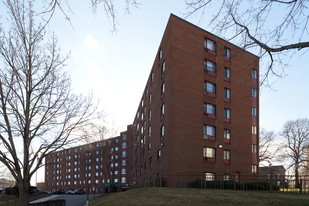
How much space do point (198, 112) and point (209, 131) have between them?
2843 mm

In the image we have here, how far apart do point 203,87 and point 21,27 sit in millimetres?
24564

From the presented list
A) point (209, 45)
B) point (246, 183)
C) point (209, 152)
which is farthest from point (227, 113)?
point (246, 183)

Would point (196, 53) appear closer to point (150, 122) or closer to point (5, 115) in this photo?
Result: point (150, 122)

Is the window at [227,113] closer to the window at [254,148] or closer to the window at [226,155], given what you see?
the window at [226,155]

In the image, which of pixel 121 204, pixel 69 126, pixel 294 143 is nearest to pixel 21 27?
pixel 69 126

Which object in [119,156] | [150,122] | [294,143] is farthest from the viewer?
[119,156]

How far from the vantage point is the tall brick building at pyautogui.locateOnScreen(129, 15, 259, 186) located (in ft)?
102

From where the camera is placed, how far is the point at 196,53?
1345 inches

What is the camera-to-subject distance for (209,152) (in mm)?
32906

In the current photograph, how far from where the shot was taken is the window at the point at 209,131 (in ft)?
109

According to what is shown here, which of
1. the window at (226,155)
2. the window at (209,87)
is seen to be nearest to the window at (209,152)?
the window at (226,155)

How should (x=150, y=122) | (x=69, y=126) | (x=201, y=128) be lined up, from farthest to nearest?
(x=150, y=122) → (x=201, y=128) → (x=69, y=126)

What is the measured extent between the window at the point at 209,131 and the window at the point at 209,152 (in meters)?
1.42

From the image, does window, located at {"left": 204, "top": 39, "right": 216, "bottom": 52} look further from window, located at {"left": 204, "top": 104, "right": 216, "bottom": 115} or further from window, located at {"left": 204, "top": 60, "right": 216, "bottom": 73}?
window, located at {"left": 204, "top": 104, "right": 216, "bottom": 115}
